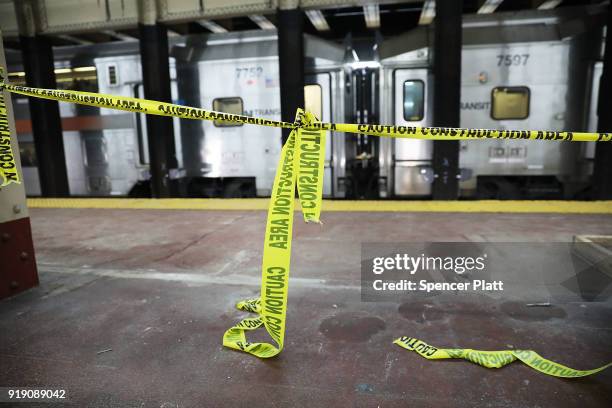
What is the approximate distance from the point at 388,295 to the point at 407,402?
1.29 metres

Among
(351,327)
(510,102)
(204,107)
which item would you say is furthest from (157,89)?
(351,327)

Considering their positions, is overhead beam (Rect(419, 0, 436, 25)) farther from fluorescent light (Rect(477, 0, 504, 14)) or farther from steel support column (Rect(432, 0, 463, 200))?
steel support column (Rect(432, 0, 463, 200))

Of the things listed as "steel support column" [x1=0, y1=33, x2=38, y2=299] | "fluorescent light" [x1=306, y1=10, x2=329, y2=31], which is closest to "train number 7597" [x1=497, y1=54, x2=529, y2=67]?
"fluorescent light" [x1=306, y1=10, x2=329, y2=31]

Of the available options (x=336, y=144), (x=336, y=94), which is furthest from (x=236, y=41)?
(x=336, y=144)

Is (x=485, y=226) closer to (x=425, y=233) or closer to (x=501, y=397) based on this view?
(x=425, y=233)

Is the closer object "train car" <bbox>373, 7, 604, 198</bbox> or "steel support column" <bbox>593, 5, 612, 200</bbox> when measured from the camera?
"steel support column" <bbox>593, 5, 612, 200</bbox>

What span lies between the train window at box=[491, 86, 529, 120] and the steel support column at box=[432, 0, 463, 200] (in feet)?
3.66

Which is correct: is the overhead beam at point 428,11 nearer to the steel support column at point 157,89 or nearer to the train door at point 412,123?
the train door at point 412,123

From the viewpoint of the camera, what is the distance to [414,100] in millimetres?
7773

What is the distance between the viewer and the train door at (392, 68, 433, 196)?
25.2 ft

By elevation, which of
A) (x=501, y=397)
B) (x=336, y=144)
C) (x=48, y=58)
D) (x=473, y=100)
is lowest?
(x=501, y=397)

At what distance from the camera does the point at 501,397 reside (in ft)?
6.38

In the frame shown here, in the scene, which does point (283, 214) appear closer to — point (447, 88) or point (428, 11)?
point (447, 88)

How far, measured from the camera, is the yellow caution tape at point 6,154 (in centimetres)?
283
